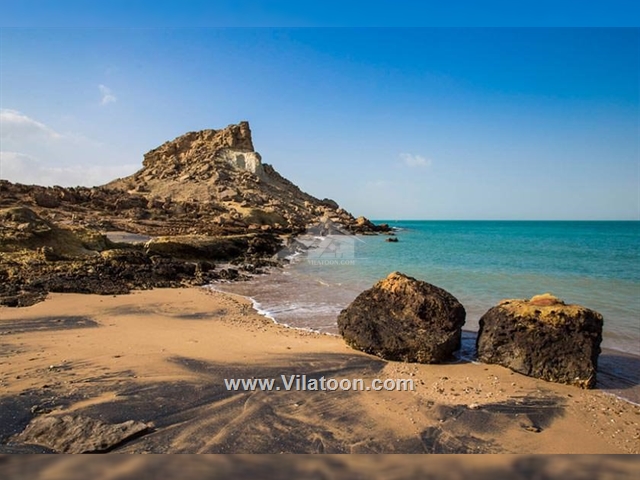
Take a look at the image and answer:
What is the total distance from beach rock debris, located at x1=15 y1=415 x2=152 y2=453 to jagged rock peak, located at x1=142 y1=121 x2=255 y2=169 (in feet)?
220

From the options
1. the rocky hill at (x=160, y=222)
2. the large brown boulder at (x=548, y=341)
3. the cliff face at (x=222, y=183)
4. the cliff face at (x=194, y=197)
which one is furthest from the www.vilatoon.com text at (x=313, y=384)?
the cliff face at (x=222, y=183)

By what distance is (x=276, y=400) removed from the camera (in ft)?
16.6

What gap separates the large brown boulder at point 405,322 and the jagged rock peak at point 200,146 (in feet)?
212

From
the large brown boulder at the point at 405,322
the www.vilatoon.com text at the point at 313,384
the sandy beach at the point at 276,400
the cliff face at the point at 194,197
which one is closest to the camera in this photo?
the sandy beach at the point at 276,400

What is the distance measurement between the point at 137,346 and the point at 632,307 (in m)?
13.2

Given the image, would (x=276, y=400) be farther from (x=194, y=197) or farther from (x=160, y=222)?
(x=194, y=197)

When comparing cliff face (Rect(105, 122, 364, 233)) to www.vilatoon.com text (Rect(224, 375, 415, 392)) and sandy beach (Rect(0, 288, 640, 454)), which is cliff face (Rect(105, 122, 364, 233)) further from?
www.vilatoon.com text (Rect(224, 375, 415, 392))

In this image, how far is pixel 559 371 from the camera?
6.06 metres

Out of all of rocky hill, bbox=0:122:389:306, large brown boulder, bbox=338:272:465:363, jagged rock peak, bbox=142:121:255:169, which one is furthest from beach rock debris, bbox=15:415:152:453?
jagged rock peak, bbox=142:121:255:169

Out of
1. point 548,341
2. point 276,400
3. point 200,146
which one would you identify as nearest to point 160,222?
point 276,400

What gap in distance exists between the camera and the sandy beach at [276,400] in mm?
4289

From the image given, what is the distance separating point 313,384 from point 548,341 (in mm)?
3593

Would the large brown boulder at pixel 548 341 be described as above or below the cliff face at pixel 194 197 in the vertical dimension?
below

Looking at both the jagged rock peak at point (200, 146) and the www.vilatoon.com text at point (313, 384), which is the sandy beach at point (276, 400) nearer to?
the www.vilatoon.com text at point (313, 384)
